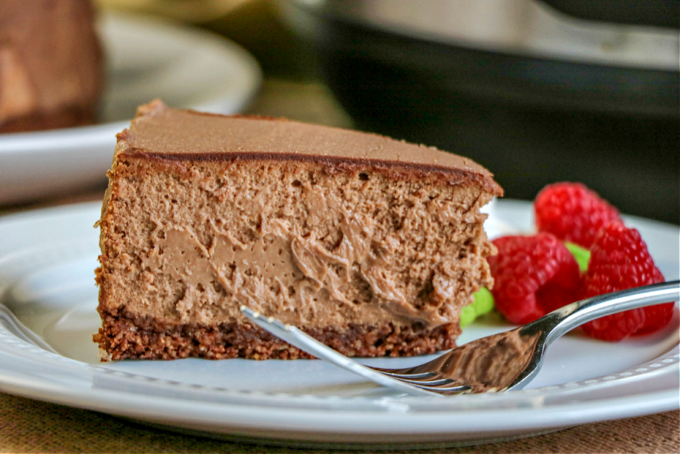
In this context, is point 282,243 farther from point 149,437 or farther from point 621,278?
point 621,278

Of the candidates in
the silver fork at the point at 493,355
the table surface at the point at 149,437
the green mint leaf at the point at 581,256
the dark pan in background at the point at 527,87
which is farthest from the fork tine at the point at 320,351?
the dark pan in background at the point at 527,87

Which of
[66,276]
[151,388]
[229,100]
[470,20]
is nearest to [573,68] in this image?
[470,20]

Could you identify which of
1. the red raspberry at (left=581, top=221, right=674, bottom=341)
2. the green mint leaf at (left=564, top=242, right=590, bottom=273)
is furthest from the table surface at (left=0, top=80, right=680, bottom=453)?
the green mint leaf at (left=564, top=242, right=590, bottom=273)

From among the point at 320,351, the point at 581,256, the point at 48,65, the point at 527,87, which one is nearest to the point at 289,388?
the point at 320,351

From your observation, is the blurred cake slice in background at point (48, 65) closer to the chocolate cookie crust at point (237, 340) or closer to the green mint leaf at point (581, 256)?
the chocolate cookie crust at point (237, 340)

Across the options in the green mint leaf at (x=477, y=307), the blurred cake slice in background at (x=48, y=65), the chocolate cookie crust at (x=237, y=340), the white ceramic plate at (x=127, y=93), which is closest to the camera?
the chocolate cookie crust at (x=237, y=340)

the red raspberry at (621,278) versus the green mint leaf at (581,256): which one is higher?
the red raspberry at (621,278)
